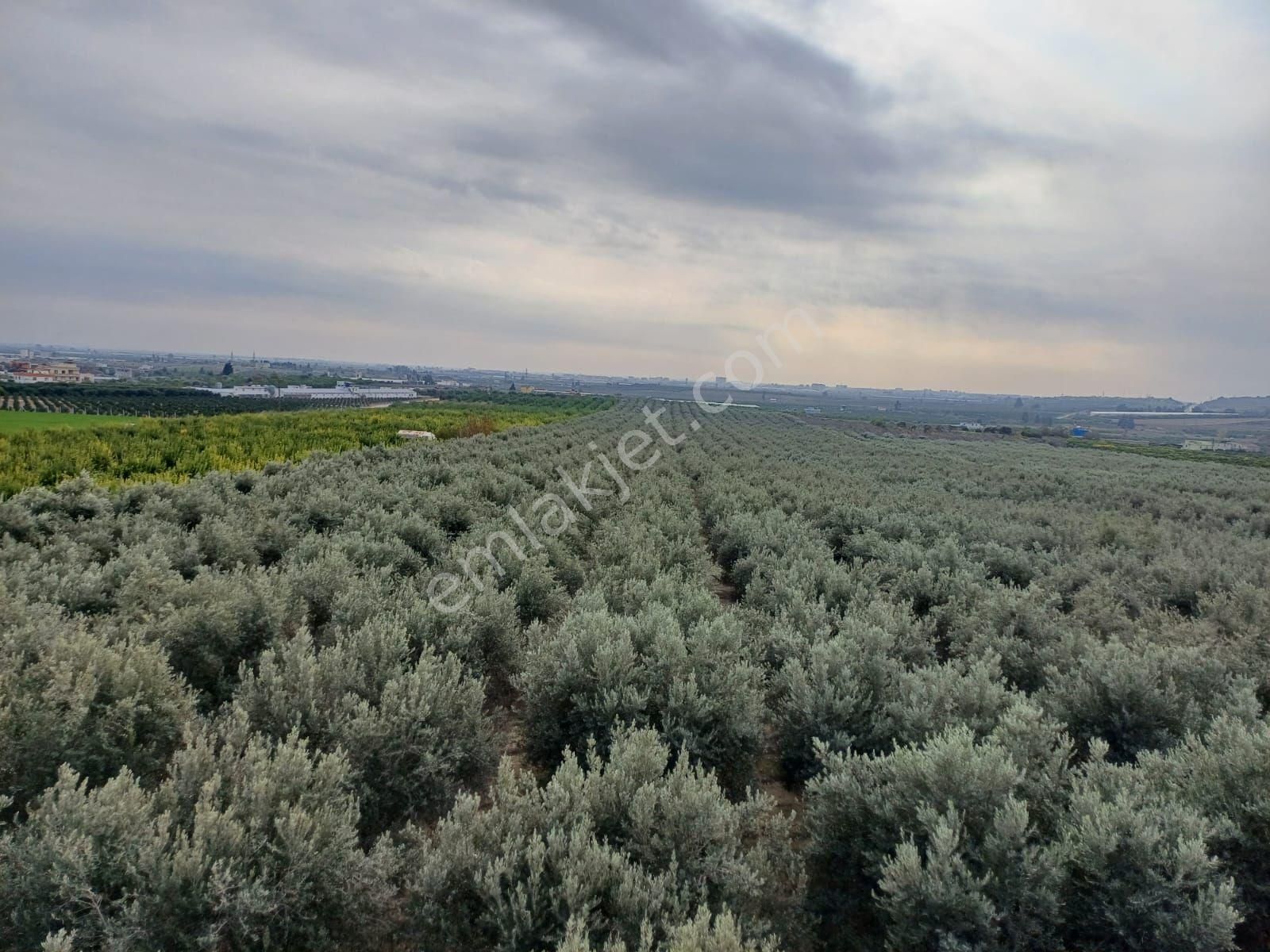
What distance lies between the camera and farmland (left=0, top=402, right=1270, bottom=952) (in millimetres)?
2693

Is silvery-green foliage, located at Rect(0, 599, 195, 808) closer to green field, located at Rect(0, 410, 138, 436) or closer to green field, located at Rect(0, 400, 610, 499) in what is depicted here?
green field, located at Rect(0, 400, 610, 499)

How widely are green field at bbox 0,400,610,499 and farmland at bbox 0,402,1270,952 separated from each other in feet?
31.9

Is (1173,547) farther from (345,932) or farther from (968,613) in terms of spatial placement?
(345,932)

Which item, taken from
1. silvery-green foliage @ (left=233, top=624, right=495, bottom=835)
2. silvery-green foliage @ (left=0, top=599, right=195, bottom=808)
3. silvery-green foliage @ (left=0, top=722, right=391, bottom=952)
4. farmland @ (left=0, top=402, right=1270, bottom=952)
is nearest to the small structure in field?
farmland @ (left=0, top=402, right=1270, bottom=952)

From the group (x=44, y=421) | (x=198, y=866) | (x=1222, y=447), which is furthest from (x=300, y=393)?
(x=1222, y=447)

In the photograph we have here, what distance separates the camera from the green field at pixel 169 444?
1642cm

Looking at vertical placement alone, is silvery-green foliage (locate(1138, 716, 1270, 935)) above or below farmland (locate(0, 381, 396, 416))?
A: below

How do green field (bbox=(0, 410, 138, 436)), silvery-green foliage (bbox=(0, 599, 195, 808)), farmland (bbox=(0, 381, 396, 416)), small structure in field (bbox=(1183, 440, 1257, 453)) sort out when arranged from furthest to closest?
farmland (bbox=(0, 381, 396, 416)) < small structure in field (bbox=(1183, 440, 1257, 453)) < green field (bbox=(0, 410, 138, 436)) < silvery-green foliage (bbox=(0, 599, 195, 808))

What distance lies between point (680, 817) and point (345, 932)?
68.5 inches

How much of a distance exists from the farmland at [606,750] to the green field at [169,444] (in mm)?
9724

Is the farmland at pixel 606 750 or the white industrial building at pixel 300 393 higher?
the white industrial building at pixel 300 393

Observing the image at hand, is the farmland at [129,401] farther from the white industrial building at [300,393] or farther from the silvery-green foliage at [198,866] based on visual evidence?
the silvery-green foliage at [198,866]

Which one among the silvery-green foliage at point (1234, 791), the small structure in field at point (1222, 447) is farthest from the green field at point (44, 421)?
the small structure in field at point (1222, 447)

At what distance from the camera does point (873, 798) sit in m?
3.22
